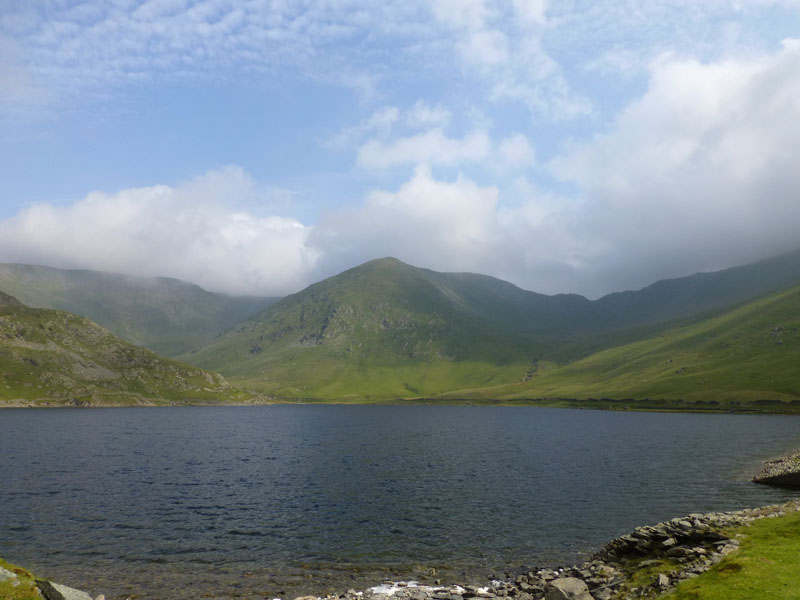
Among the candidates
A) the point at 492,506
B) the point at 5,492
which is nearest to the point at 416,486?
the point at 492,506

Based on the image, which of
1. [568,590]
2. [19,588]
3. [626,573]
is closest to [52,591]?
[19,588]

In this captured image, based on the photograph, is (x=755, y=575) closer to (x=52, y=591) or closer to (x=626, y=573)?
(x=626, y=573)

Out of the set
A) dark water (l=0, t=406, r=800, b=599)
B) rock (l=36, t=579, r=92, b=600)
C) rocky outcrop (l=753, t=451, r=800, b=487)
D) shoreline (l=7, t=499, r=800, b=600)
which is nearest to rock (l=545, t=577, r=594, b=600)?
shoreline (l=7, t=499, r=800, b=600)

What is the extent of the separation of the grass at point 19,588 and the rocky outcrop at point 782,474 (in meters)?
92.9

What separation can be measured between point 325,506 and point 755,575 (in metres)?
53.9

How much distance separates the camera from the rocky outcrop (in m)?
74.8

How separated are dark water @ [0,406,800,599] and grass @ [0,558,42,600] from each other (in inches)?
536

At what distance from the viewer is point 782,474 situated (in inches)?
3041

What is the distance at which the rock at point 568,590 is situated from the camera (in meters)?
30.8

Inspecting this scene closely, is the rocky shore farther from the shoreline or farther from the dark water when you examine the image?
the dark water

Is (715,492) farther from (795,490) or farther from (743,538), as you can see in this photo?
(743,538)

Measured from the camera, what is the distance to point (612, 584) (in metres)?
32.8

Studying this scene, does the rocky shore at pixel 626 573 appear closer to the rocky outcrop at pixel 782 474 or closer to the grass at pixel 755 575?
the grass at pixel 755 575

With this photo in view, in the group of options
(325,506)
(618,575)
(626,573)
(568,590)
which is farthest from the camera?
(325,506)
